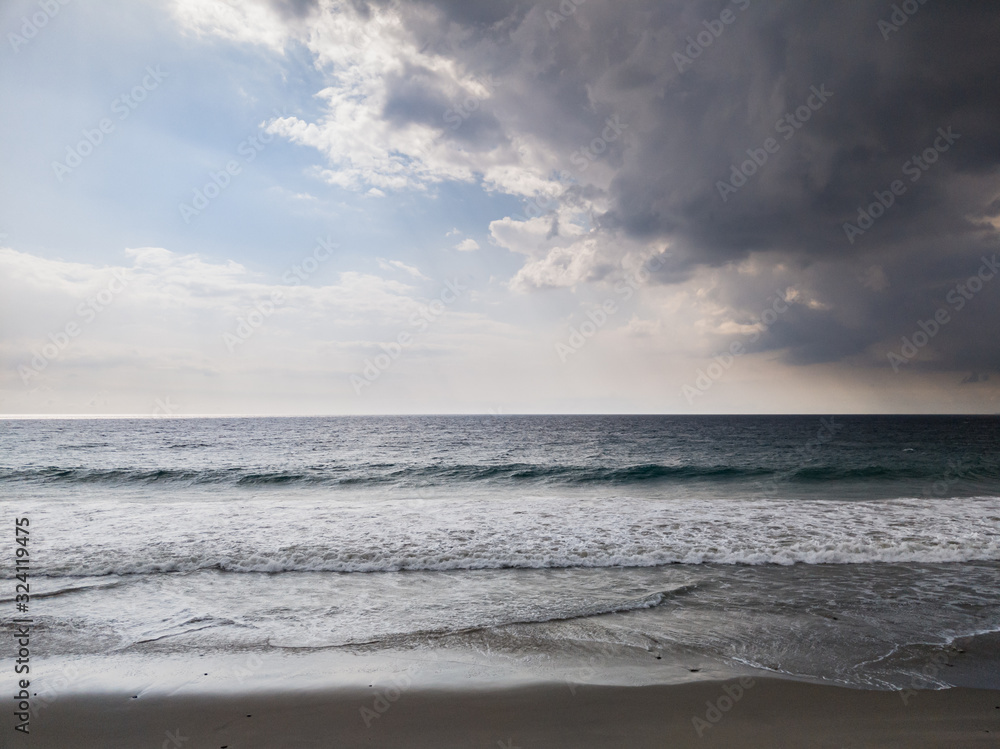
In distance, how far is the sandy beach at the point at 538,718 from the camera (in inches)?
171

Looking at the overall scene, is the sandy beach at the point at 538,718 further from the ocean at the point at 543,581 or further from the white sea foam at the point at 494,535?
the white sea foam at the point at 494,535

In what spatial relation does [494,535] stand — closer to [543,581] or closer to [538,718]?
[543,581]

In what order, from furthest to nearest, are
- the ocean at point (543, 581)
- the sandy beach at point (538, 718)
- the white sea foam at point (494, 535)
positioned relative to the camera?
the white sea foam at point (494, 535), the ocean at point (543, 581), the sandy beach at point (538, 718)

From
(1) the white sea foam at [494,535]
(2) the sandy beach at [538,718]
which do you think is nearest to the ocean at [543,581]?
(1) the white sea foam at [494,535]

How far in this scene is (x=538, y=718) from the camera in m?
4.65

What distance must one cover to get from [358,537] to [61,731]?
7.28 m

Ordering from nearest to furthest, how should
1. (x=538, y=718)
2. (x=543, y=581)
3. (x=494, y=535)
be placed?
(x=538, y=718) < (x=543, y=581) < (x=494, y=535)

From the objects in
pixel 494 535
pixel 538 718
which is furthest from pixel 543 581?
pixel 538 718

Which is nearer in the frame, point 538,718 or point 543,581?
point 538,718

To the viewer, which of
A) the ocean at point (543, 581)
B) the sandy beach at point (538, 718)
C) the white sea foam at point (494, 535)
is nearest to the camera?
the sandy beach at point (538, 718)

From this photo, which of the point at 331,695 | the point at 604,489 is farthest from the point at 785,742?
the point at 604,489

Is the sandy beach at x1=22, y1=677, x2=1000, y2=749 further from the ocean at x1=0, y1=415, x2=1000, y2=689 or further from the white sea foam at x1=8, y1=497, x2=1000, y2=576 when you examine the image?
the white sea foam at x1=8, y1=497, x2=1000, y2=576

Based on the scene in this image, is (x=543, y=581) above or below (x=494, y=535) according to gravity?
below

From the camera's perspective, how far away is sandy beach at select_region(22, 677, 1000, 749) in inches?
171
